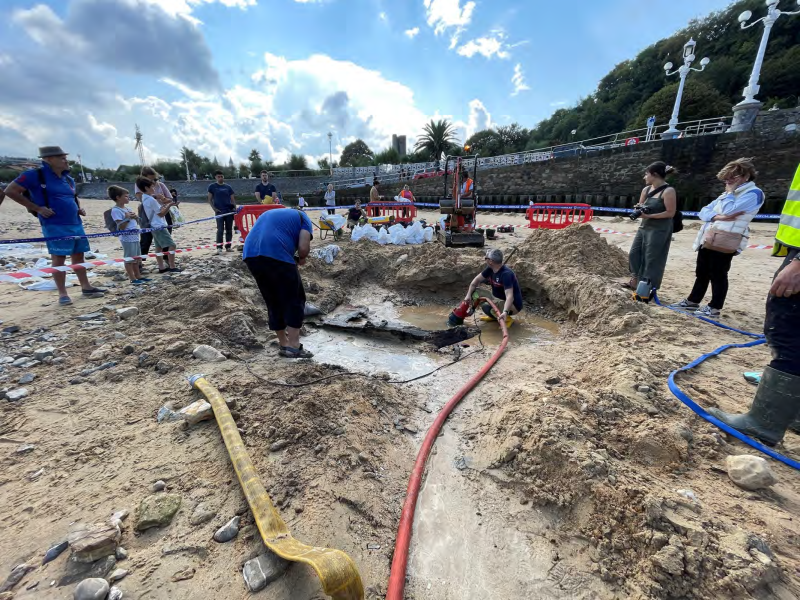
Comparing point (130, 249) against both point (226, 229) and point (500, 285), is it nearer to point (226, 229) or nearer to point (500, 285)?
point (226, 229)

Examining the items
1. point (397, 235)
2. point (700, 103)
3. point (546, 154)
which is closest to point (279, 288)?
point (397, 235)

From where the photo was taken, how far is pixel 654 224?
14.2 ft

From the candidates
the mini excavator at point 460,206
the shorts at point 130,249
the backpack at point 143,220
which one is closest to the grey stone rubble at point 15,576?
the shorts at point 130,249

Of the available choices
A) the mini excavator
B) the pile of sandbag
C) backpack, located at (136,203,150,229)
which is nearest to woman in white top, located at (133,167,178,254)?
backpack, located at (136,203,150,229)

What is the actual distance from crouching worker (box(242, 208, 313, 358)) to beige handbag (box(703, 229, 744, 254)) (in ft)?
14.5

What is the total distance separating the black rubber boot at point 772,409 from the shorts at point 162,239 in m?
7.19

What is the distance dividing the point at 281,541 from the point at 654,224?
5097 mm

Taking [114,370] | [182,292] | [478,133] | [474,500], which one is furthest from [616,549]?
[478,133]

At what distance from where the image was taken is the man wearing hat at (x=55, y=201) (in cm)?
398

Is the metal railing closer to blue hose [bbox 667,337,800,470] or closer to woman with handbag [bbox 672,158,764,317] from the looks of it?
woman with handbag [bbox 672,158,764,317]

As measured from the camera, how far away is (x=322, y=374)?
3141mm

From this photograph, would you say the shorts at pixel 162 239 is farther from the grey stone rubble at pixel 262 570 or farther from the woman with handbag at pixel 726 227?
the woman with handbag at pixel 726 227

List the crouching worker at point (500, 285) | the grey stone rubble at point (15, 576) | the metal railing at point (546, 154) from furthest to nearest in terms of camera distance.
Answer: the metal railing at point (546, 154) < the crouching worker at point (500, 285) < the grey stone rubble at point (15, 576)

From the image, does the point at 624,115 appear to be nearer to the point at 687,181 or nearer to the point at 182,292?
the point at 687,181
